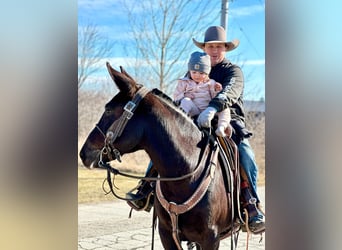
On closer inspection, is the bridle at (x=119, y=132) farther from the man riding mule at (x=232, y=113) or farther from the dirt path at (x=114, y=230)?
the dirt path at (x=114, y=230)

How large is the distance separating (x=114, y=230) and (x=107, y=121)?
4.70ft

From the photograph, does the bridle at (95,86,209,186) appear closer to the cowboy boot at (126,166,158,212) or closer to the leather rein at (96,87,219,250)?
the leather rein at (96,87,219,250)

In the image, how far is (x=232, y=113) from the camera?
1909mm

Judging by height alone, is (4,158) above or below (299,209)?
above

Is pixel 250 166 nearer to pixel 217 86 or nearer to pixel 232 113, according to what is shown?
pixel 232 113

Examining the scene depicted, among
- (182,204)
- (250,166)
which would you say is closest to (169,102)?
(182,204)

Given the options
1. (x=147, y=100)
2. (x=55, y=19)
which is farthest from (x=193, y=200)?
(x=55, y=19)

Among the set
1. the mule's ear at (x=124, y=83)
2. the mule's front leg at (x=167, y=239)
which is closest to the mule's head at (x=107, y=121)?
the mule's ear at (x=124, y=83)

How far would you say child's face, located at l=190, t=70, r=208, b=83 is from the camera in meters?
1.74

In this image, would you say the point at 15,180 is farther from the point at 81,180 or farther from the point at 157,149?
the point at 81,180

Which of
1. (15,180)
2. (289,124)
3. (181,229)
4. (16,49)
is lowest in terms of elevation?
(181,229)

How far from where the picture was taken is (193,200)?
5.05 feet

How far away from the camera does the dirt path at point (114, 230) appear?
2357mm

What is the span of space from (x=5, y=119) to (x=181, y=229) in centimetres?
88
